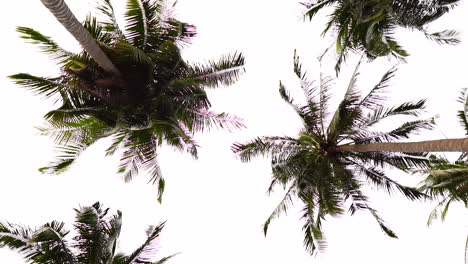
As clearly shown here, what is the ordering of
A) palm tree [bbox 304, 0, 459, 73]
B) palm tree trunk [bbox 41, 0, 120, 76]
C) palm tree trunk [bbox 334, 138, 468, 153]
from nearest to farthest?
palm tree trunk [bbox 41, 0, 120, 76] < palm tree trunk [bbox 334, 138, 468, 153] < palm tree [bbox 304, 0, 459, 73]

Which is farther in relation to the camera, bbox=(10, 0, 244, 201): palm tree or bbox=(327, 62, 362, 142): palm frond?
bbox=(327, 62, 362, 142): palm frond

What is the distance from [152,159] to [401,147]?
7.03 meters

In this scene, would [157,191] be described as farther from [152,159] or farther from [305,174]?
[305,174]

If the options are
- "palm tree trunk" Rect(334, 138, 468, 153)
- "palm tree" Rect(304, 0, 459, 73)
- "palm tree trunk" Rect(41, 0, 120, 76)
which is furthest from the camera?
"palm tree" Rect(304, 0, 459, 73)

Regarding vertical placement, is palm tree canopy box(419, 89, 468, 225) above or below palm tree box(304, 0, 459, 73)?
below

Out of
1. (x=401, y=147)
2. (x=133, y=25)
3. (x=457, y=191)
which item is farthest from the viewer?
(x=133, y=25)

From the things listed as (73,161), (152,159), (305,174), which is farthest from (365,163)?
(73,161)

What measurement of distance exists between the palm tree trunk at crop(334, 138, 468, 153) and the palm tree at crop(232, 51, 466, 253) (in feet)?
0.16

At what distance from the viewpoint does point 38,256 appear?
27.3 ft

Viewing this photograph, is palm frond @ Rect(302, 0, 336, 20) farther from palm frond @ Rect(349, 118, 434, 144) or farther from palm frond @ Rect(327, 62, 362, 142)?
palm frond @ Rect(349, 118, 434, 144)

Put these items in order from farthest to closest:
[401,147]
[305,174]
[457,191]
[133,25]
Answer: [305,174]
[133,25]
[401,147]
[457,191]

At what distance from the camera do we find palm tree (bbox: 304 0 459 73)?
8.59 m

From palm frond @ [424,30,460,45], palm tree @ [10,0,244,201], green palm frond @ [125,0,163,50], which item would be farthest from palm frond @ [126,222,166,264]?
palm frond @ [424,30,460,45]

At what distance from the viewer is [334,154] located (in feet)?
35.8
